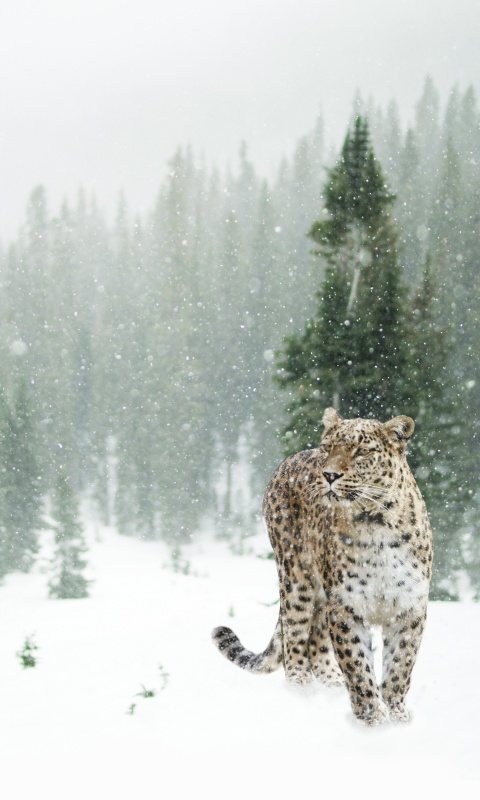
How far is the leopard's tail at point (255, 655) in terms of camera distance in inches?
246

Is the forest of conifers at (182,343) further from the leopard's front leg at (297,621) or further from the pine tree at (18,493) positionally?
the leopard's front leg at (297,621)

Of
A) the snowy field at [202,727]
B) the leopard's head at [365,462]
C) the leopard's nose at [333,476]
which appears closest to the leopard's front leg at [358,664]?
the snowy field at [202,727]

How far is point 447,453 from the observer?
15.5 m

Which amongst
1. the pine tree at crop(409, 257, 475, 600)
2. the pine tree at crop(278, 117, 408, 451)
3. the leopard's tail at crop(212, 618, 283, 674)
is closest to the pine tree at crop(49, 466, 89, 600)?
the pine tree at crop(409, 257, 475, 600)

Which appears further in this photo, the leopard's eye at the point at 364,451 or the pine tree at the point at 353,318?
the pine tree at the point at 353,318

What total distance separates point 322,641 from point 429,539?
144 cm

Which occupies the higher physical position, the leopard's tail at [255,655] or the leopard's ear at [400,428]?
the leopard's ear at [400,428]

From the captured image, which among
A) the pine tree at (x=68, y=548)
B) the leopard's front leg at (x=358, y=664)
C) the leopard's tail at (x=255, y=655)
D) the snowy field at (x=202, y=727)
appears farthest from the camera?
the pine tree at (x=68, y=548)

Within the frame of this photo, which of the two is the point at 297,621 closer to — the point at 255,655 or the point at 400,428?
the point at 255,655

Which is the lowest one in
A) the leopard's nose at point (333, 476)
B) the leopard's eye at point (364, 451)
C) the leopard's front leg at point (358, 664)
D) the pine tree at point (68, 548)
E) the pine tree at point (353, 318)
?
the pine tree at point (68, 548)

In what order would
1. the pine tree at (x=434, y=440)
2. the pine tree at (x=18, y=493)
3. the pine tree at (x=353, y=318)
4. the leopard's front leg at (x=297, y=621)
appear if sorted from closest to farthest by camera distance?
the leopard's front leg at (x=297, y=621), the pine tree at (x=353, y=318), the pine tree at (x=434, y=440), the pine tree at (x=18, y=493)

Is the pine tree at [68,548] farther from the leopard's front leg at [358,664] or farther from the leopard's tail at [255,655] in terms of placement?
the leopard's front leg at [358,664]

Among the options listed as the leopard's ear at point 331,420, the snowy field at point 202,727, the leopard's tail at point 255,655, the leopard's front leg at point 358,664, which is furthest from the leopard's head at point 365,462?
the leopard's tail at point 255,655

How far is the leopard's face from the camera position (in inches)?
186
